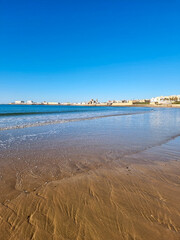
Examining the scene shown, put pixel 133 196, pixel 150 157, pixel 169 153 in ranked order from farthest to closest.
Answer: pixel 169 153 → pixel 150 157 → pixel 133 196

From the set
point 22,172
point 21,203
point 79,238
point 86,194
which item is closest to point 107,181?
point 86,194

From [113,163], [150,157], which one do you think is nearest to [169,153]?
[150,157]

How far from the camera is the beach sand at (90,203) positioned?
231 cm

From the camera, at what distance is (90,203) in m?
2.98

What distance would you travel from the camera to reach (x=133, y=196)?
3229 mm

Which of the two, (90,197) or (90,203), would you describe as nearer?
(90,203)

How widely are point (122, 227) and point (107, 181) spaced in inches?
61.3

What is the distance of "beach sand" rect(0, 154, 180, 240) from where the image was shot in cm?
231

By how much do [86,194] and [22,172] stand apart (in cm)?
242

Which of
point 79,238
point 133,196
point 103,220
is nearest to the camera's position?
point 79,238

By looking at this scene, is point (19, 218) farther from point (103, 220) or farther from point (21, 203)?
point (103, 220)

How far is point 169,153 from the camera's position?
630cm

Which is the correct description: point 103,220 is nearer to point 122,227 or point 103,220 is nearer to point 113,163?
point 122,227

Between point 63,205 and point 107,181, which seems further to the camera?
point 107,181
